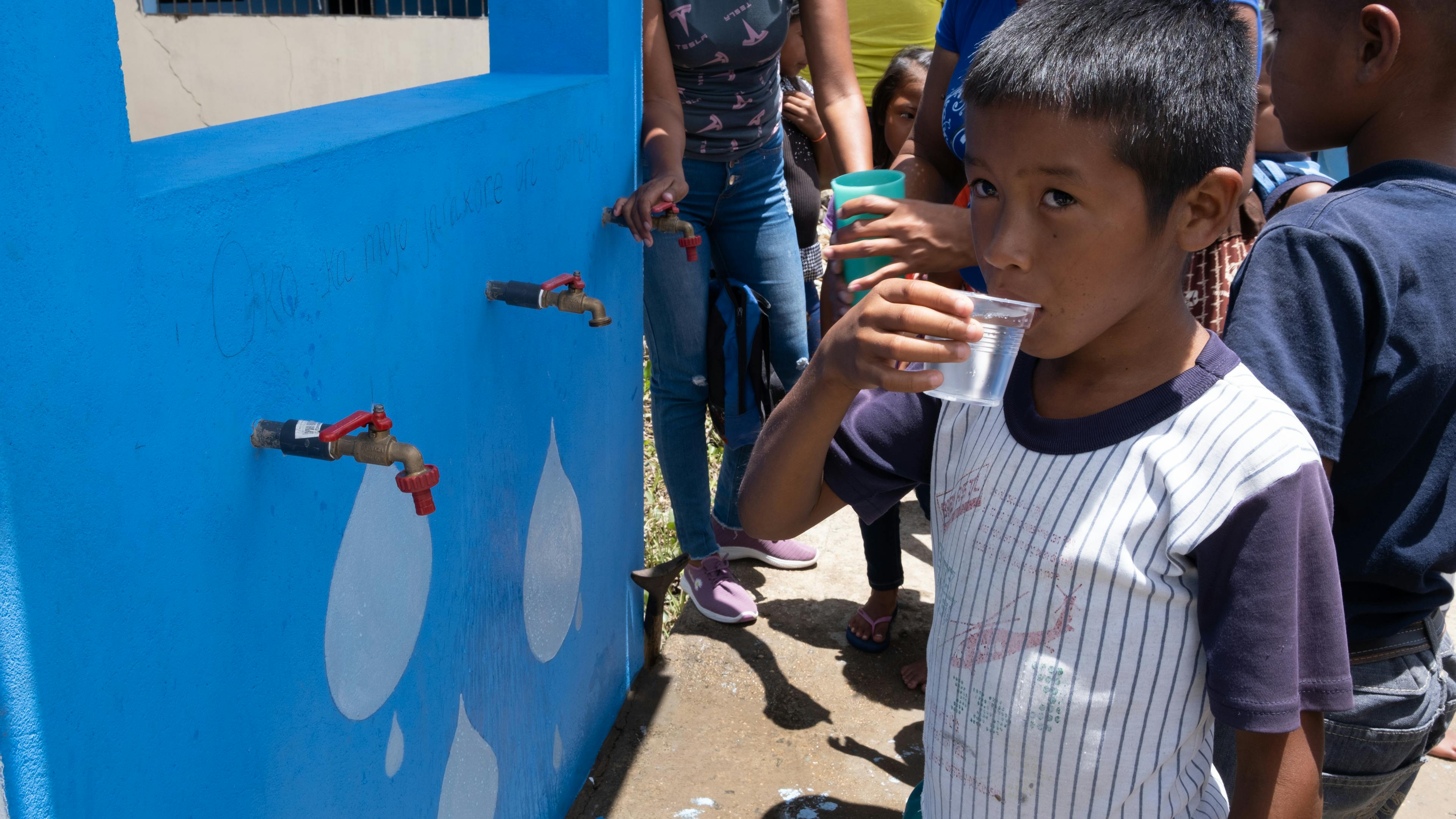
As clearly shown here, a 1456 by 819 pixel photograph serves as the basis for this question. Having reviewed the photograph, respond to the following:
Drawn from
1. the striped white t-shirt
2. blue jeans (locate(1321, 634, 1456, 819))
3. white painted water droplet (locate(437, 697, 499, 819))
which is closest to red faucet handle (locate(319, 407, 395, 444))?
the striped white t-shirt

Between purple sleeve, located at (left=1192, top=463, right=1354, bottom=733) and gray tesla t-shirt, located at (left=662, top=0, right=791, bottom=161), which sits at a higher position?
gray tesla t-shirt, located at (left=662, top=0, right=791, bottom=161)

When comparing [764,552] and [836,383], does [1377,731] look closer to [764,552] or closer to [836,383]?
[836,383]

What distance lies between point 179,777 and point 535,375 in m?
1.09

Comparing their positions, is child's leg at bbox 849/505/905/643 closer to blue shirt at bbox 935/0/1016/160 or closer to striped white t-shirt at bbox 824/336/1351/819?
blue shirt at bbox 935/0/1016/160

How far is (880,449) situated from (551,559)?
0.99 metres

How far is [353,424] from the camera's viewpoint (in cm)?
118

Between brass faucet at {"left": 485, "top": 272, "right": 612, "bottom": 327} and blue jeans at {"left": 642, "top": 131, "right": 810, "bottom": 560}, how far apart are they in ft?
3.33

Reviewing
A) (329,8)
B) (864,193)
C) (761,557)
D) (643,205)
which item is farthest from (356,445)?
(329,8)

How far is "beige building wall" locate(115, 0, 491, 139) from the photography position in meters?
7.05

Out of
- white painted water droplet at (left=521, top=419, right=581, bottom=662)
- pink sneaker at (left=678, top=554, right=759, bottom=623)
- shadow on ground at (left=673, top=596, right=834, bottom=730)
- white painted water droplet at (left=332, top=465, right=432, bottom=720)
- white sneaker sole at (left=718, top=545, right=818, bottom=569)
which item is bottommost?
shadow on ground at (left=673, top=596, right=834, bottom=730)

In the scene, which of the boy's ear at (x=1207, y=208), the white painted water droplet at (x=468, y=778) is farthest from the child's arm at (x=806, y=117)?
the boy's ear at (x=1207, y=208)

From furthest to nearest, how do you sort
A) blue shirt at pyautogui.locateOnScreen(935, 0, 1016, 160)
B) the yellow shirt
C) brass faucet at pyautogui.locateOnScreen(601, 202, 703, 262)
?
the yellow shirt, brass faucet at pyautogui.locateOnScreen(601, 202, 703, 262), blue shirt at pyautogui.locateOnScreen(935, 0, 1016, 160)

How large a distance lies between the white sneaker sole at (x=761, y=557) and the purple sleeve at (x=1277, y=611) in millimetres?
2569

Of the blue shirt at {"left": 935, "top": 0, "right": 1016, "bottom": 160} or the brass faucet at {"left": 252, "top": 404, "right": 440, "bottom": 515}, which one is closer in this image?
A: the brass faucet at {"left": 252, "top": 404, "right": 440, "bottom": 515}
